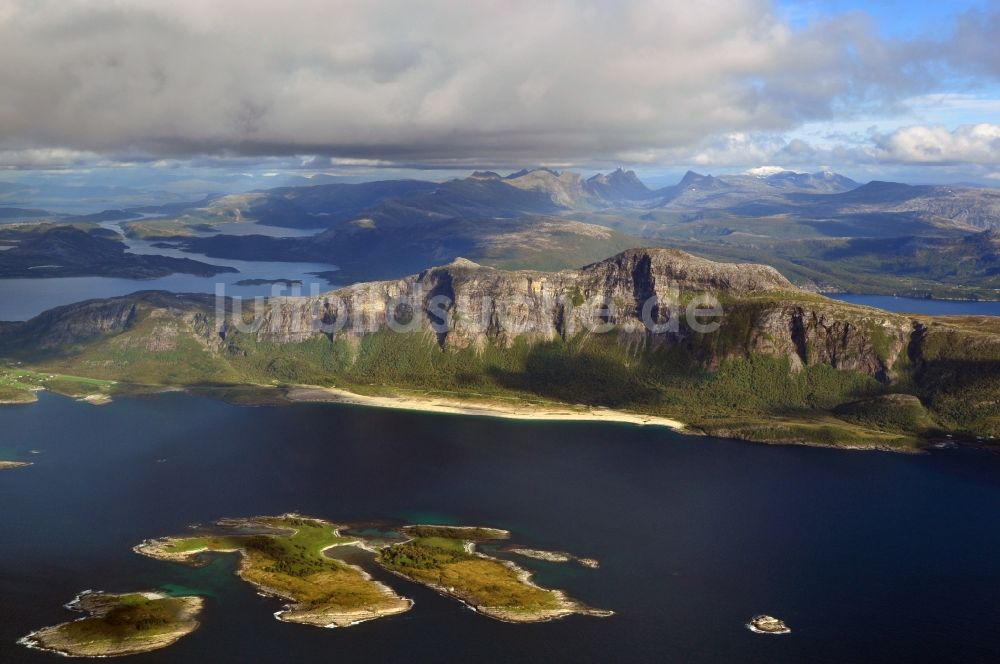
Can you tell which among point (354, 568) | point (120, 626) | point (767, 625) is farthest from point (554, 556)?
point (120, 626)

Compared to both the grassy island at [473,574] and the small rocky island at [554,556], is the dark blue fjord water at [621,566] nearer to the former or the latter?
the small rocky island at [554,556]

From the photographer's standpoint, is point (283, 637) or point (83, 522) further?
point (83, 522)

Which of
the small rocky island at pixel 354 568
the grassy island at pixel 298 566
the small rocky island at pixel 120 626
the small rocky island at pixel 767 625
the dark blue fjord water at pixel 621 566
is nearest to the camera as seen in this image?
the small rocky island at pixel 120 626

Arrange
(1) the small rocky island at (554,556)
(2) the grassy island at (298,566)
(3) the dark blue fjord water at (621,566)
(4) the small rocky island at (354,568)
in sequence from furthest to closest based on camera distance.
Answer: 1. (1) the small rocky island at (554,556)
2. (4) the small rocky island at (354,568)
3. (2) the grassy island at (298,566)
4. (3) the dark blue fjord water at (621,566)

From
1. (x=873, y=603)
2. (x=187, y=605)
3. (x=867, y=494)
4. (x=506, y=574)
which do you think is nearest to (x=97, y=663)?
(x=187, y=605)

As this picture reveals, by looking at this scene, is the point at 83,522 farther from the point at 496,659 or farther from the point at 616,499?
the point at 616,499

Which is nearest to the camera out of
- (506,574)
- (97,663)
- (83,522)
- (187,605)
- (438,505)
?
(97,663)

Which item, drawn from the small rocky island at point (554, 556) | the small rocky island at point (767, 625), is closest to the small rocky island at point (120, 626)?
the small rocky island at point (554, 556)
